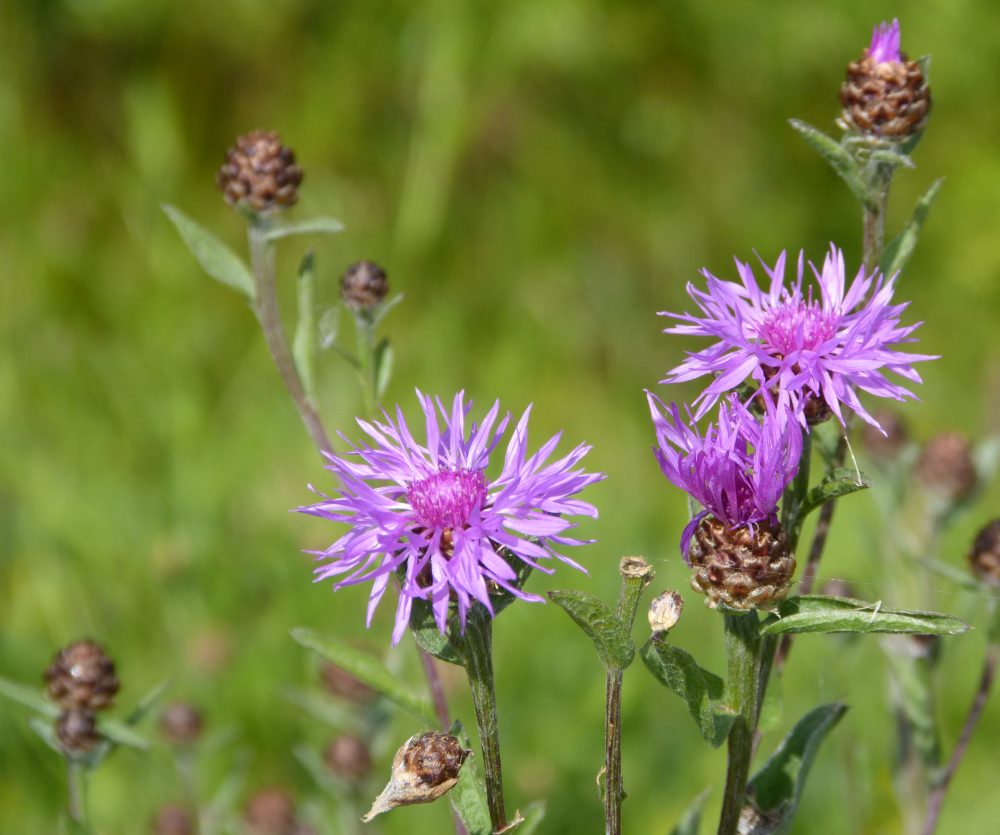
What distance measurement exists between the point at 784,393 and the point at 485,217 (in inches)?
121

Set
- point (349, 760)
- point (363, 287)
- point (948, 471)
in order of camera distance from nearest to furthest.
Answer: point (363, 287)
point (349, 760)
point (948, 471)

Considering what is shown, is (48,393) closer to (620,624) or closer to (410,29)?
(410,29)

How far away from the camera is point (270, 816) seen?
72.2 inches

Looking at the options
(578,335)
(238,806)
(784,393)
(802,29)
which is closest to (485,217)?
(578,335)

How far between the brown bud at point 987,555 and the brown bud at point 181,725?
142 cm

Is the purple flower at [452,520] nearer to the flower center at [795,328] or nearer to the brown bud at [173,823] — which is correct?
the flower center at [795,328]

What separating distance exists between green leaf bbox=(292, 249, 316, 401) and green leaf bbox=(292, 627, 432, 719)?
0.33m

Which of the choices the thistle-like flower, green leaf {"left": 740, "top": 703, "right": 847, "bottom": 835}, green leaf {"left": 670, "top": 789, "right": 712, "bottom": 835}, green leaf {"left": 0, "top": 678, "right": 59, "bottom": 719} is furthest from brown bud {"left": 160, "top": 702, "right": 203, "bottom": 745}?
the thistle-like flower

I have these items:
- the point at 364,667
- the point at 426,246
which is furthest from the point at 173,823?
the point at 426,246

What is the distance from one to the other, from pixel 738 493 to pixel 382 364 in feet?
1.96

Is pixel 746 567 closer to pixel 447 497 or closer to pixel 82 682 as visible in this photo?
pixel 447 497

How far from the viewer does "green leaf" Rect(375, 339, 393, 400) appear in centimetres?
133

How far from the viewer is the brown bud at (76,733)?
52.1 inches

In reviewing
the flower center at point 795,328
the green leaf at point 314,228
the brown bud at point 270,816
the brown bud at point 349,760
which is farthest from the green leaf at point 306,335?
the brown bud at point 270,816
